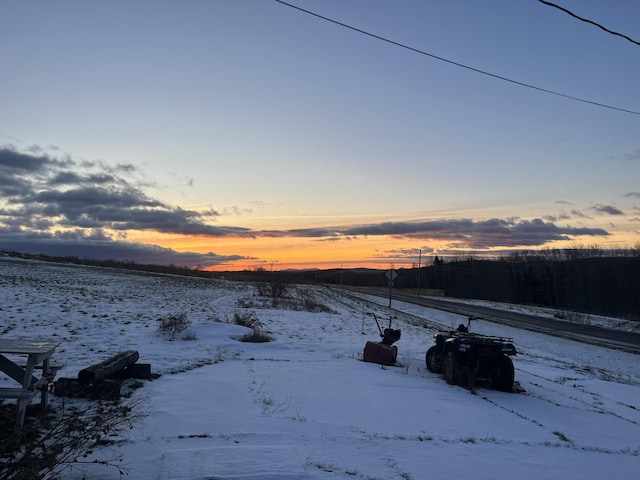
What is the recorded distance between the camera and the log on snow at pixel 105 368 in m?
6.37

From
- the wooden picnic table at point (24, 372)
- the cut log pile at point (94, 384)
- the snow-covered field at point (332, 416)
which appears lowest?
the snow-covered field at point (332, 416)

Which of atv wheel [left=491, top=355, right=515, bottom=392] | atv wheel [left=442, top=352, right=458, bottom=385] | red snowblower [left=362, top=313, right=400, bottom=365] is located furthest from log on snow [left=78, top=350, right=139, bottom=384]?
atv wheel [left=491, top=355, right=515, bottom=392]

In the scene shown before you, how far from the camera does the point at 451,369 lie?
32.2 feet

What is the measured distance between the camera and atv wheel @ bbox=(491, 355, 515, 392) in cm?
975

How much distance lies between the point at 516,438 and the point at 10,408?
6.73m

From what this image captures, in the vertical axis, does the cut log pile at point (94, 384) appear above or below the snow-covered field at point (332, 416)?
above

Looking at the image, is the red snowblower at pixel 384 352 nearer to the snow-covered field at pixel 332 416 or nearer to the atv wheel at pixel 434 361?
the snow-covered field at pixel 332 416

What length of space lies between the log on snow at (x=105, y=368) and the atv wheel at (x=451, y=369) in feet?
20.7

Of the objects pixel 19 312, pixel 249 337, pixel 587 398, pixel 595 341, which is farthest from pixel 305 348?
pixel 595 341

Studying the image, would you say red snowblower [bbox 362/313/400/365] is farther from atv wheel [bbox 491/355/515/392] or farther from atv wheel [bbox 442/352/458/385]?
atv wheel [bbox 491/355/515/392]

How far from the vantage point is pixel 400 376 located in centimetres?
1006

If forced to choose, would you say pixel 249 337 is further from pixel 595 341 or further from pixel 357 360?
pixel 595 341

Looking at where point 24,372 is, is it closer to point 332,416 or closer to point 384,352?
point 332,416

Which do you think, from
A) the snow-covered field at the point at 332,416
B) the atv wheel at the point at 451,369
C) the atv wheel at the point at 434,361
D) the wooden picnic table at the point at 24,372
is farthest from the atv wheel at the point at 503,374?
the wooden picnic table at the point at 24,372
